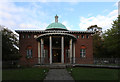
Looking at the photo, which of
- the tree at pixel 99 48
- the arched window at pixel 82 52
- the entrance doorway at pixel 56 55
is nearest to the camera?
the arched window at pixel 82 52

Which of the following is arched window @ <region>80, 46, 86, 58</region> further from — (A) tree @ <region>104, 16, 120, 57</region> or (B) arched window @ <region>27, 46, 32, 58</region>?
(B) arched window @ <region>27, 46, 32, 58</region>

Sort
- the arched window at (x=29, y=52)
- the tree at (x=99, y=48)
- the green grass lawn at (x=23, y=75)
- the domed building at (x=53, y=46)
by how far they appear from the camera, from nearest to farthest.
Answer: the green grass lawn at (x=23, y=75) < the domed building at (x=53, y=46) < the arched window at (x=29, y=52) < the tree at (x=99, y=48)

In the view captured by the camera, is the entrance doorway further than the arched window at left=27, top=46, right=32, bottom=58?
Yes

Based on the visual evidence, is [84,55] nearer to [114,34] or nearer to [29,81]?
[114,34]

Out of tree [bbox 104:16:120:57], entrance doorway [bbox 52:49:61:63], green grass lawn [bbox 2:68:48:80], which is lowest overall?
green grass lawn [bbox 2:68:48:80]

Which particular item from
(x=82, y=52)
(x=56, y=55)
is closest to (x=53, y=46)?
(x=56, y=55)

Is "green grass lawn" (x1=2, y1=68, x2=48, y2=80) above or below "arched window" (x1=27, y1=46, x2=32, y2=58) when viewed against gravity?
below

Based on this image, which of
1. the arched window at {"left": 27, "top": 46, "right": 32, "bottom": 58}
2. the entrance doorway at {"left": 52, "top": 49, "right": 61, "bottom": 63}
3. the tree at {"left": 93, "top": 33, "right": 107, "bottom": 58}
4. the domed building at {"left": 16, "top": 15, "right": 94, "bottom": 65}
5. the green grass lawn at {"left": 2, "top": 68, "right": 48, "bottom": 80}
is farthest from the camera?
the tree at {"left": 93, "top": 33, "right": 107, "bottom": 58}

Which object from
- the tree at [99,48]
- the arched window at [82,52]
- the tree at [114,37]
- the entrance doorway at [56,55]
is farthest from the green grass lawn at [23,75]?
the tree at [99,48]

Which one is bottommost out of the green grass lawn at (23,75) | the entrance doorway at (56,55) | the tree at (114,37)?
the green grass lawn at (23,75)

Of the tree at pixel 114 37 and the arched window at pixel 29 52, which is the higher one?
the tree at pixel 114 37

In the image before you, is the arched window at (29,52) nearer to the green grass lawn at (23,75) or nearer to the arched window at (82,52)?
the arched window at (82,52)

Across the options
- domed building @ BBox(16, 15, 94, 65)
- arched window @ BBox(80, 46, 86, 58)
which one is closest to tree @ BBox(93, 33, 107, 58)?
domed building @ BBox(16, 15, 94, 65)

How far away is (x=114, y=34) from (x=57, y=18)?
47.0ft
